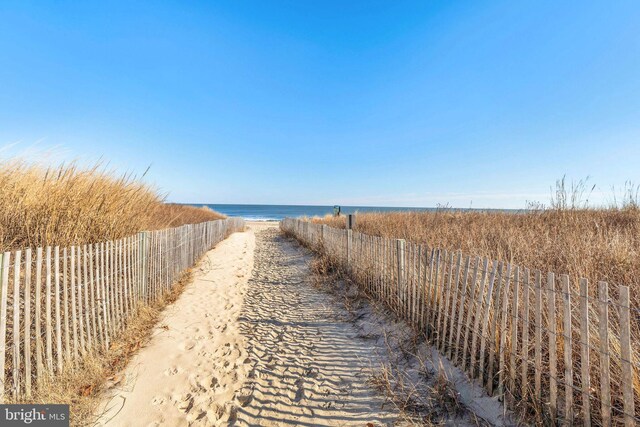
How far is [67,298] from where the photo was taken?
118 inches

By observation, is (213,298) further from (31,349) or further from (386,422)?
(386,422)

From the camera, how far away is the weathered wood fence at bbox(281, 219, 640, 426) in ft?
6.47

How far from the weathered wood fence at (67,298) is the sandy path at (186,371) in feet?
1.99

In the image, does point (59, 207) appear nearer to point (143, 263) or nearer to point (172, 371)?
point (143, 263)

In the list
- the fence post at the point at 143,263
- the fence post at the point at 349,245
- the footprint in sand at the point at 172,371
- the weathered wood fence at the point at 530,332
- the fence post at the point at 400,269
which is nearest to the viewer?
the weathered wood fence at the point at 530,332

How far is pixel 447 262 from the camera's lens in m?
3.61

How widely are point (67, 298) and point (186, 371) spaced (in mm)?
1580

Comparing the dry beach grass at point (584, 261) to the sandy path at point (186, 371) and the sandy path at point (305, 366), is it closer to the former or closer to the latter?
the sandy path at point (305, 366)

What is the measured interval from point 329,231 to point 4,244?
24.1ft

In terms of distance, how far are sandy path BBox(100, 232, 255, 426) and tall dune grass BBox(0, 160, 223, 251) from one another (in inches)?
77.8
